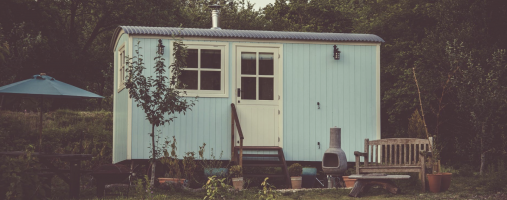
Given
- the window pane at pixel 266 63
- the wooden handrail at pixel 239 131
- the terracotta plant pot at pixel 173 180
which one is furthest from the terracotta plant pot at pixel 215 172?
the window pane at pixel 266 63

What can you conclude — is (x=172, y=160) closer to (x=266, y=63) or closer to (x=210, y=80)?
(x=210, y=80)

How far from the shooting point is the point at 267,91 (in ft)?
36.0

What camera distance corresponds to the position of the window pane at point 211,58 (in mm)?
10773

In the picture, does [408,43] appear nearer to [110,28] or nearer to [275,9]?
[275,9]

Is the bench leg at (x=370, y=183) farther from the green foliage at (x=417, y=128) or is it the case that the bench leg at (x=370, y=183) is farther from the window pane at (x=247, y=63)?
the green foliage at (x=417, y=128)

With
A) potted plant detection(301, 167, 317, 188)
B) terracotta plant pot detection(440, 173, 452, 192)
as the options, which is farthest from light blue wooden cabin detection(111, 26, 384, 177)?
terracotta plant pot detection(440, 173, 452, 192)

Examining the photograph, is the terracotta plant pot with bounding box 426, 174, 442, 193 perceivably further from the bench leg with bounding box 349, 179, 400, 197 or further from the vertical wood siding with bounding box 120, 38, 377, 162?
the vertical wood siding with bounding box 120, 38, 377, 162

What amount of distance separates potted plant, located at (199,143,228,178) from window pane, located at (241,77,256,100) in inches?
43.2

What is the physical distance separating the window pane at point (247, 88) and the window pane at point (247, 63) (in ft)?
0.41

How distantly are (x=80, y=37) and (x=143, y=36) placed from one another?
13.2 metres

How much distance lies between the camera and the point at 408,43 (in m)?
19.4

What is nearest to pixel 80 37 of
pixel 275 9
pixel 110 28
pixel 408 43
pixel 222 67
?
pixel 110 28

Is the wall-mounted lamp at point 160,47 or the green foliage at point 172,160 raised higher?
the wall-mounted lamp at point 160,47

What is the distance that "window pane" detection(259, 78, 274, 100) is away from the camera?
1093 cm
